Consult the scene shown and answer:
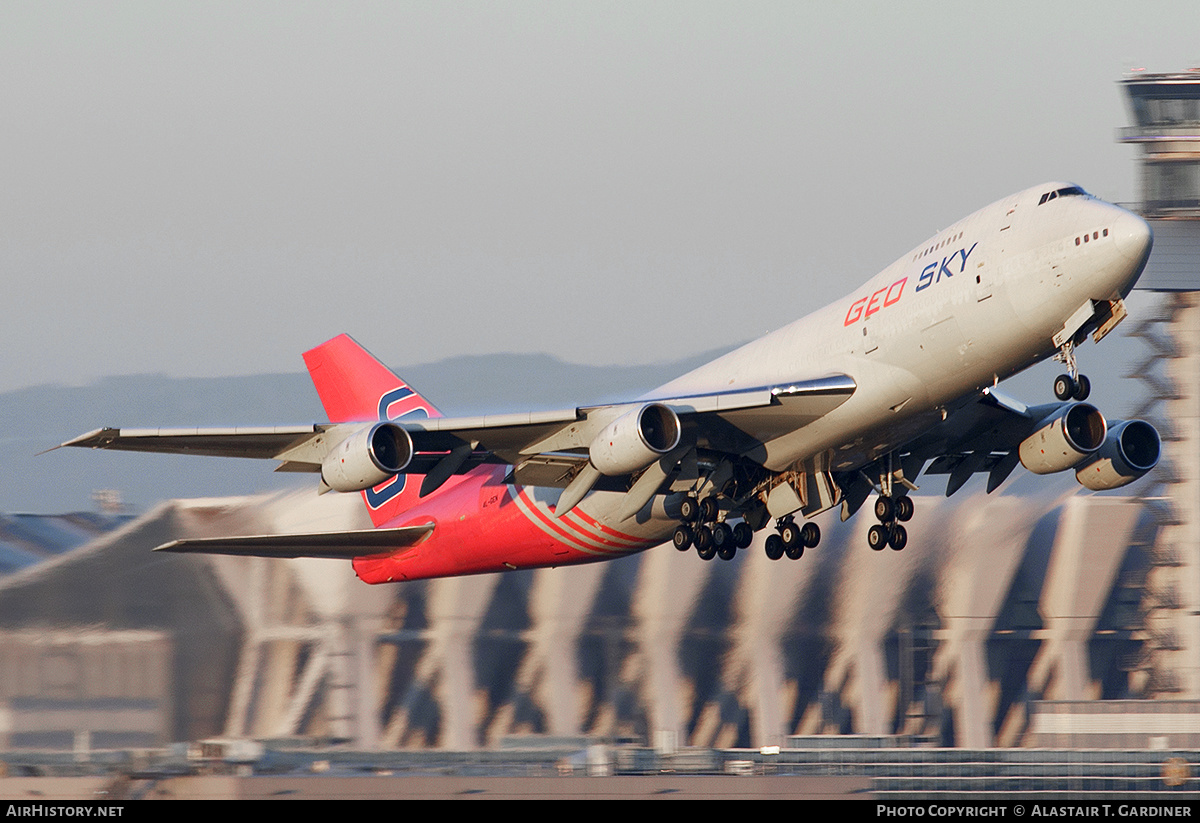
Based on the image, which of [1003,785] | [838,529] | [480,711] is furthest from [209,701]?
[1003,785]

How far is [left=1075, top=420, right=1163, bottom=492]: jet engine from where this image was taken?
105 ft

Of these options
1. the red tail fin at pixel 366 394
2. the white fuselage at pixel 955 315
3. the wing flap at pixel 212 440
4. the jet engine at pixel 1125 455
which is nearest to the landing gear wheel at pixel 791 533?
the white fuselage at pixel 955 315

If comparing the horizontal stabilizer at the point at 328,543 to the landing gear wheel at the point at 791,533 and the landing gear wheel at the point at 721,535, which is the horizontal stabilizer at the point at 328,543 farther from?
the landing gear wheel at the point at 791,533

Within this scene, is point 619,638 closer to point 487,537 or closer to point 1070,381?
point 487,537

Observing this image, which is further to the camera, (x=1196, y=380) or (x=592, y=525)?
(x=1196, y=380)

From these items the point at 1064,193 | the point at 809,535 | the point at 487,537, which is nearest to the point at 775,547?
the point at 809,535

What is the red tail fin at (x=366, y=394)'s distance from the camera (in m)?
38.2

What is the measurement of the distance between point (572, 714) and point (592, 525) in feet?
95.0

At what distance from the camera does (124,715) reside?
5278cm

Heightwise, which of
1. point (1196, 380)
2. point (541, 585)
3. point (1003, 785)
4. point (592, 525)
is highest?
point (1196, 380)

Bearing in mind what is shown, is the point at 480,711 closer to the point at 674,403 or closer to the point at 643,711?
the point at 643,711

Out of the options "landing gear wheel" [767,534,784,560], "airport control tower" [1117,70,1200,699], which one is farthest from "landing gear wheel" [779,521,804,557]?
"airport control tower" [1117,70,1200,699]

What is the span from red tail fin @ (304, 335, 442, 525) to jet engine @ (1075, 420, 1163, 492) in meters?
16.9

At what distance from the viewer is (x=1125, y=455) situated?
3197cm
